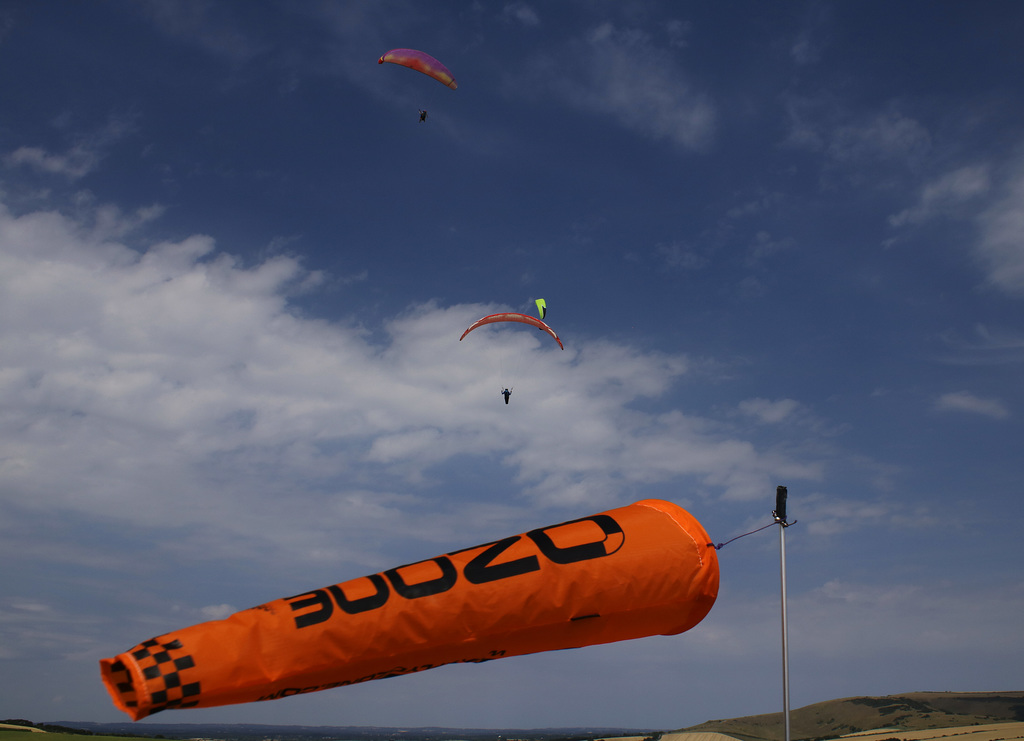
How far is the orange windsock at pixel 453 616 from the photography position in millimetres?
3143

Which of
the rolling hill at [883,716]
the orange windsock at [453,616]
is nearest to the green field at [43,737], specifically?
the orange windsock at [453,616]

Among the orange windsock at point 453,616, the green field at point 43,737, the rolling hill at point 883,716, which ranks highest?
the orange windsock at point 453,616

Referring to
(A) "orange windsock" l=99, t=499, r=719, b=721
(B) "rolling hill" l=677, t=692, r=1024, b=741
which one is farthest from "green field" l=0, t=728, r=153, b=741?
(B) "rolling hill" l=677, t=692, r=1024, b=741

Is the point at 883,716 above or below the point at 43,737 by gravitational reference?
below

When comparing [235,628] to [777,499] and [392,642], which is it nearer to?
[392,642]

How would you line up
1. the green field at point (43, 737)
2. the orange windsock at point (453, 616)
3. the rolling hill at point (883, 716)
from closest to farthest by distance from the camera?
the orange windsock at point (453, 616) < the green field at point (43, 737) < the rolling hill at point (883, 716)

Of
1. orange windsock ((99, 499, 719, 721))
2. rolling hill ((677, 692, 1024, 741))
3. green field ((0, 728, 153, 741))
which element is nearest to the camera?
orange windsock ((99, 499, 719, 721))

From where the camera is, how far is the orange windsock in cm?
314

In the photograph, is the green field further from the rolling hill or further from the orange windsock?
the rolling hill

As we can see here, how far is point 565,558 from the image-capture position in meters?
3.68

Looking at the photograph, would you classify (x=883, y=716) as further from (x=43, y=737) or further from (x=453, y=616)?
(x=453, y=616)

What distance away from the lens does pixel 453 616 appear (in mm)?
3496

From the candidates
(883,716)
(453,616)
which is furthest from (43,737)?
(883,716)

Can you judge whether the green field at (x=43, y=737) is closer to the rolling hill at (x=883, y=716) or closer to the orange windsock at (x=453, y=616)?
the orange windsock at (x=453, y=616)
